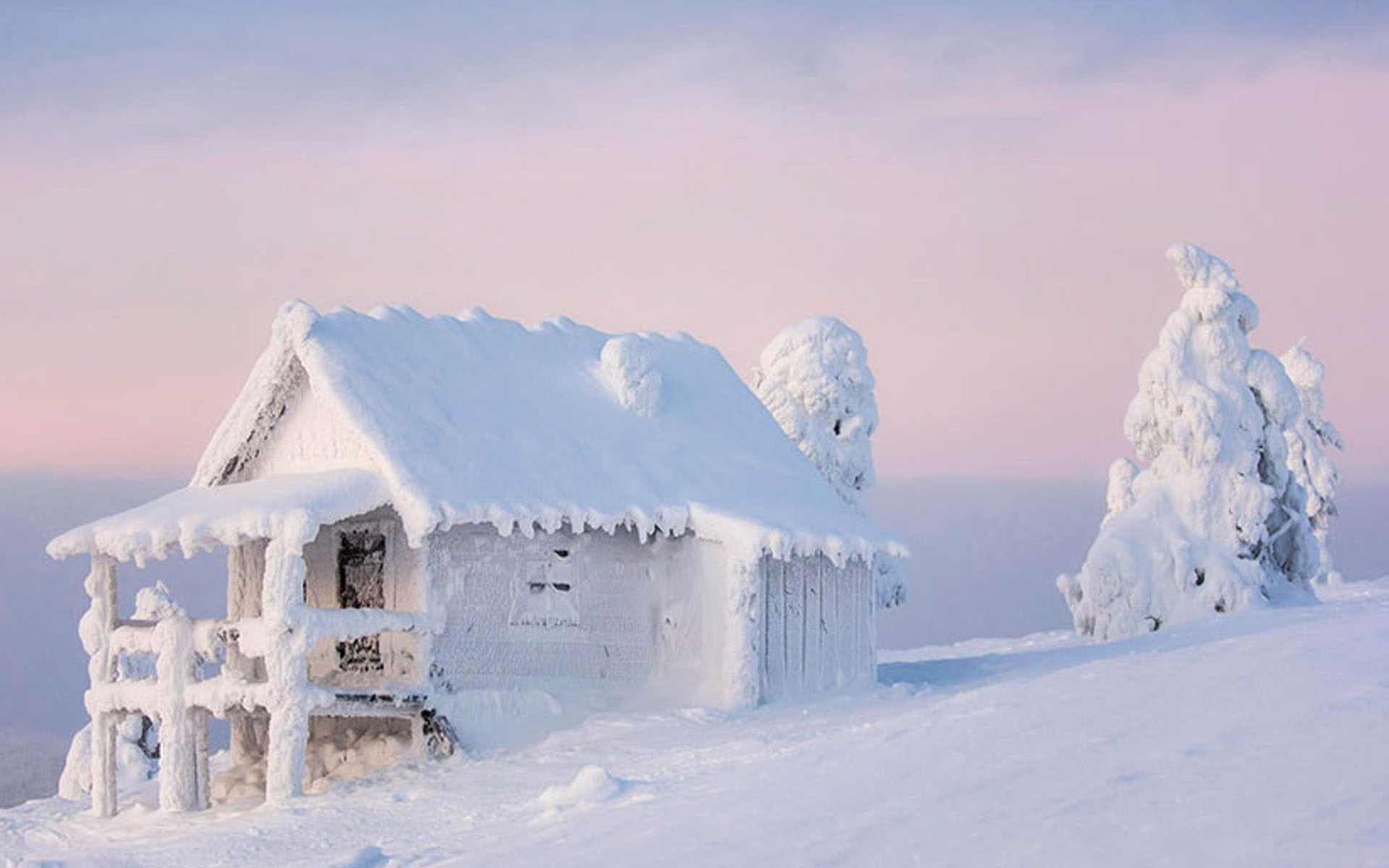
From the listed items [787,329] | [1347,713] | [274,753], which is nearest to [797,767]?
[1347,713]

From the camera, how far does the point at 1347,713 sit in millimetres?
13648

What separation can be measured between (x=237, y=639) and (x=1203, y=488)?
70.3 ft

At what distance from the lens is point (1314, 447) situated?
50438mm

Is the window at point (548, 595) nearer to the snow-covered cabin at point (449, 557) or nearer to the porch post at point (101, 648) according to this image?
the snow-covered cabin at point (449, 557)

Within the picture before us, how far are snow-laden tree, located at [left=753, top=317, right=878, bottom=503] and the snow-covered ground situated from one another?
12370 millimetres

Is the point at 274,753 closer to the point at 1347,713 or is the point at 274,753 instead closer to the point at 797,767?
the point at 797,767

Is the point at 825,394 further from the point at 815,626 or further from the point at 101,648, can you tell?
the point at 101,648

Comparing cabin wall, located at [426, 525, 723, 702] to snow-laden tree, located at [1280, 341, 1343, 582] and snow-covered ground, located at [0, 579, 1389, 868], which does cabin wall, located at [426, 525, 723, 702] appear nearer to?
snow-covered ground, located at [0, 579, 1389, 868]

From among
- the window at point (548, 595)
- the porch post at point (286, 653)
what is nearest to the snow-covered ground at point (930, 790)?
the porch post at point (286, 653)

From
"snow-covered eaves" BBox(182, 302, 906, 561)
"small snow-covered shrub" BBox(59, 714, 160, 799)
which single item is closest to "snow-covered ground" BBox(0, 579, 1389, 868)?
"snow-covered eaves" BBox(182, 302, 906, 561)

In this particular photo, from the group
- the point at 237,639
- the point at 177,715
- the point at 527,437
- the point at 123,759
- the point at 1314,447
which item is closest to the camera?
the point at 177,715

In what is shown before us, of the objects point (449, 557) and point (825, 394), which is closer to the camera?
point (449, 557)

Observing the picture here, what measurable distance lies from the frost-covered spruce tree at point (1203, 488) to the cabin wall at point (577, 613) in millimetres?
14613

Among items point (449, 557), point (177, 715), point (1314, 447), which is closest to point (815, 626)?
point (449, 557)
